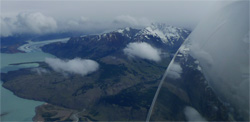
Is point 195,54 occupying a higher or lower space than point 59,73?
higher

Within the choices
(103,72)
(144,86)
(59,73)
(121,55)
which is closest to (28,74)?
(59,73)

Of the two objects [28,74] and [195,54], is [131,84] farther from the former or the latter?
[195,54]

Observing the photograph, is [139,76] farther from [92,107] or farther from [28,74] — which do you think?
[28,74]

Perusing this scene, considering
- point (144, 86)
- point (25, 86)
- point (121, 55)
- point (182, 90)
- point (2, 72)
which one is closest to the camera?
point (182, 90)

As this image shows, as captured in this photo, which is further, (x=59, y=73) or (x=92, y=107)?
(x=59, y=73)

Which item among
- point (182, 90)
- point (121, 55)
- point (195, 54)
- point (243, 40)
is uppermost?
point (243, 40)

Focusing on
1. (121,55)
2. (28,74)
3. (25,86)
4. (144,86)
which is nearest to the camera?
(144,86)

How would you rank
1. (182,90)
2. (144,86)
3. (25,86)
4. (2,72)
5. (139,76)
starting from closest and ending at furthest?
(182,90)
(144,86)
(25,86)
(139,76)
(2,72)

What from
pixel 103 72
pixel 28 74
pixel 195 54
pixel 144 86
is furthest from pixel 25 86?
pixel 195 54

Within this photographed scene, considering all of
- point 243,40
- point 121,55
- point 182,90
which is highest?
point 243,40
